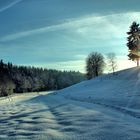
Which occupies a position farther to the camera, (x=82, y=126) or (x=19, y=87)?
(x=19, y=87)

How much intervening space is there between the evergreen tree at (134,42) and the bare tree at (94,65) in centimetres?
4310

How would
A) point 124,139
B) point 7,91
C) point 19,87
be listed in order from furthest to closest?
1. point 19,87
2. point 7,91
3. point 124,139

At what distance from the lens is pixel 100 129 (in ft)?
57.9

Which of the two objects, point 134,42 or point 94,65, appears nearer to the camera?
point 134,42

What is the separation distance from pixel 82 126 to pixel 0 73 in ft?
461

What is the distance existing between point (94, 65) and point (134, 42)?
152ft

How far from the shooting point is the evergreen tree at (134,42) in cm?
10181

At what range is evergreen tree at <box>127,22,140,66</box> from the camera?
4008 inches

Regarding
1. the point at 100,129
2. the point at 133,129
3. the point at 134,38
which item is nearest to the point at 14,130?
the point at 100,129

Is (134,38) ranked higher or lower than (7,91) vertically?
higher

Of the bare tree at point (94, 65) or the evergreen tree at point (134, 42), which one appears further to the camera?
the bare tree at point (94, 65)

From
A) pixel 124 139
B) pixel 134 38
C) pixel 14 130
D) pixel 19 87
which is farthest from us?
pixel 19 87

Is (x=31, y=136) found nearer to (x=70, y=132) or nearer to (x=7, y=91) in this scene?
(x=70, y=132)

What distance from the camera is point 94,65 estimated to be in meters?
148
